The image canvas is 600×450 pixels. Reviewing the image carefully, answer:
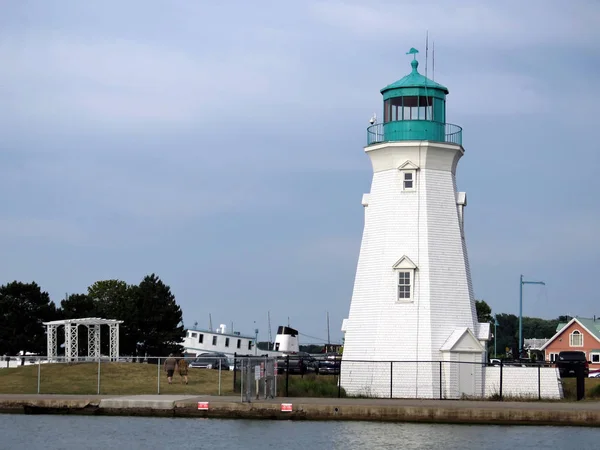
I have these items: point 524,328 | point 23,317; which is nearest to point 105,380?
point 23,317

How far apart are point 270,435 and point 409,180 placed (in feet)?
45.4

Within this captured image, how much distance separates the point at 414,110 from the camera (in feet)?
150

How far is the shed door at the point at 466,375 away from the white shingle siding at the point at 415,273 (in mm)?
604

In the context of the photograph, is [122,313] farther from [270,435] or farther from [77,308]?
[270,435]

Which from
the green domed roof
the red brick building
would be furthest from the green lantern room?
the red brick building

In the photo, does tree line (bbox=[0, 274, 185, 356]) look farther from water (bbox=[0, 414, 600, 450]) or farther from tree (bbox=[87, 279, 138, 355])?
water (bbox=[0, 414, 600, 450])

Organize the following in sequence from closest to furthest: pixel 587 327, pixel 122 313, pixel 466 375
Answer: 1. pixel 466 375
2. pixel 122 313
3. pixel 587 327

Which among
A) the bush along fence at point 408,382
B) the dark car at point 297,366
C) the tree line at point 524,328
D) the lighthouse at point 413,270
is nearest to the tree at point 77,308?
the dark car at point 297,366

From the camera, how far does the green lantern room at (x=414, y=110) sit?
45.3 m

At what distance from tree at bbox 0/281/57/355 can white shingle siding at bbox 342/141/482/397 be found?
4176 centimetres

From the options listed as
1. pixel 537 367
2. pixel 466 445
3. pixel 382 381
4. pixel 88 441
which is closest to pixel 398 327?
pixel 382 381

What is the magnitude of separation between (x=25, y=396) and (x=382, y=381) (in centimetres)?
1366

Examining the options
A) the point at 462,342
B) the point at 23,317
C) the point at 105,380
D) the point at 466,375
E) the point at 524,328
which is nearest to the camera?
the point at 462,342

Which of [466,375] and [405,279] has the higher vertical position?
[405,279]
